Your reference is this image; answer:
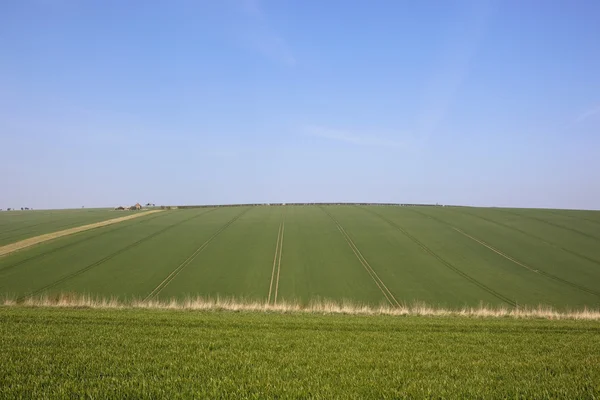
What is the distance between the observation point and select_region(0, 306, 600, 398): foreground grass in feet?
22.0

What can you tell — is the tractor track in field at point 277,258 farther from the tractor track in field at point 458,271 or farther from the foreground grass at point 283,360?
the foreground grass at point 283,360

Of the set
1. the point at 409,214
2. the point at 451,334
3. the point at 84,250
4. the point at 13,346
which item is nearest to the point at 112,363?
the point at 13,346

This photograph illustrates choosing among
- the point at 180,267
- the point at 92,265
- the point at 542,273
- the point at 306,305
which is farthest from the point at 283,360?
the point at 542,273

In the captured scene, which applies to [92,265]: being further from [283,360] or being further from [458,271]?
[458,271]

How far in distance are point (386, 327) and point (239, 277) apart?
51.6ft

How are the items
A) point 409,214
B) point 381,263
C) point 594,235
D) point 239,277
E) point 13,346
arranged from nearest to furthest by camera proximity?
point 13,346 < point 239,277 < point 381,263 < point 594,235 < point 409,214

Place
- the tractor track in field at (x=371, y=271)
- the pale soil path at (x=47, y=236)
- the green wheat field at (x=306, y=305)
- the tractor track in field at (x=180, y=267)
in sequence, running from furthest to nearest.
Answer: the pale soil path at (x=47, y=236) < the tractor track in field at (x=180, y=267) < the tractor track in field at (x=371, y=271) < the green wheat field at (x=306, y=305)

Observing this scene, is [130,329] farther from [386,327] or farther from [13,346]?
[386,327]

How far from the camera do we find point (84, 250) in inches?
1275

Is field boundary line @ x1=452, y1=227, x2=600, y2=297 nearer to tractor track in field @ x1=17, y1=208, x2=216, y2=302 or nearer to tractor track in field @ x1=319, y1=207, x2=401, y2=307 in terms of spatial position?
tractor track in field @ x1=319, y1=207, x2=401, y2=307

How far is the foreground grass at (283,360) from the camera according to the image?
6.70 metres

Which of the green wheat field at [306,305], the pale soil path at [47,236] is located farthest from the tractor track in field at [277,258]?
the pale soil path at [47,236]

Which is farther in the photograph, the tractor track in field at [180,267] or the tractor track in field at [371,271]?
the tractor track in field at [180,267]

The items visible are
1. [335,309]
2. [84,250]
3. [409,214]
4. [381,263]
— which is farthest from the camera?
[409,214]
